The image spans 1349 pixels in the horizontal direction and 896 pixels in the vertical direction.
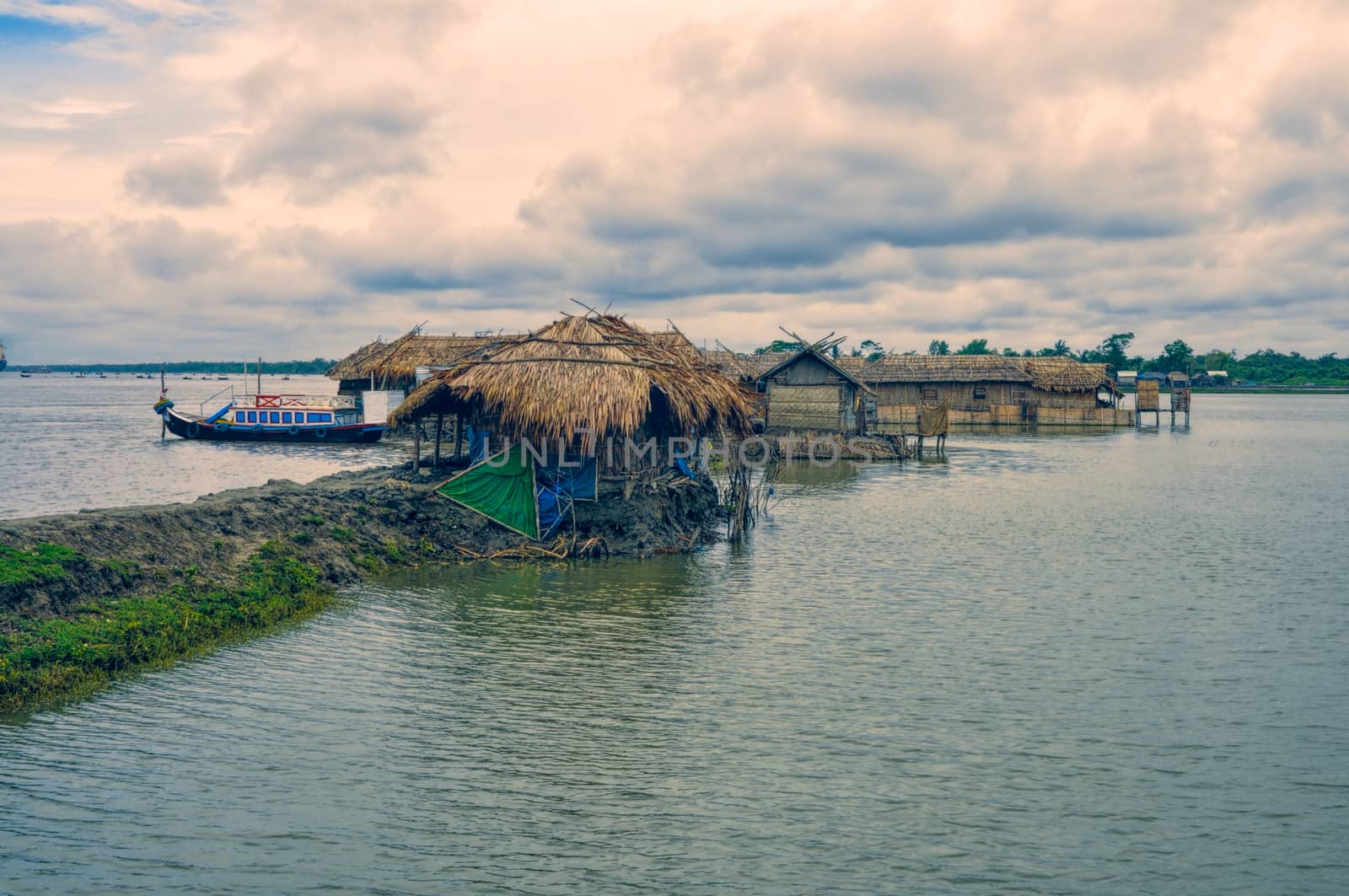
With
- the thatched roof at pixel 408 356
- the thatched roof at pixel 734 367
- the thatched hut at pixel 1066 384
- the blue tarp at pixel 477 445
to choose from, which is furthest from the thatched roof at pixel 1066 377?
the blue tarp at pixel 477 445

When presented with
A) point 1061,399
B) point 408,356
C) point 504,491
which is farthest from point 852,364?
point 504,491

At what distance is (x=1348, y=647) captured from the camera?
1208 centimetres

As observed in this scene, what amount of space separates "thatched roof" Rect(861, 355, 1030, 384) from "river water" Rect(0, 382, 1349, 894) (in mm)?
40135

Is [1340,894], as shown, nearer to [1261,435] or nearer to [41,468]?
[41,468]

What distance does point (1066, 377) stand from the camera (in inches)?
2222

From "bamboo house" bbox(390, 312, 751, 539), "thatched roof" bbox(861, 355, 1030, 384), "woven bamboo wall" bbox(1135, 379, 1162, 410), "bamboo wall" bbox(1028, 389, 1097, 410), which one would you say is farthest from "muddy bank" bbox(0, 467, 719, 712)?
"woven bamboo wall" bbox(1135, 379, 1162, 410)

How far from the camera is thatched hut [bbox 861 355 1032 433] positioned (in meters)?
56.3

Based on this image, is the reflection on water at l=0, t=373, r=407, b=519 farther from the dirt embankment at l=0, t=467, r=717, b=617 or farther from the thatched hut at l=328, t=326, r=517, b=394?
the dirt embankment at l=0, t=467, r=717, b=617

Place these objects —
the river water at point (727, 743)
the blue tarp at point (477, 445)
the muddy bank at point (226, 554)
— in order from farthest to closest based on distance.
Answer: the blue tarp at point (477, 445), the muddy bank at point (226, 554), the river water at point (727, 743)

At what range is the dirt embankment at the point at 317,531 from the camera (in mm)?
11883

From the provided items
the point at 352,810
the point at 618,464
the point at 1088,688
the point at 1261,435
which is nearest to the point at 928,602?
the point at 1088,688

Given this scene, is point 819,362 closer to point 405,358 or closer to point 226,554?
point 405,358

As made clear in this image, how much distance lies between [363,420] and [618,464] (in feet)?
90.7

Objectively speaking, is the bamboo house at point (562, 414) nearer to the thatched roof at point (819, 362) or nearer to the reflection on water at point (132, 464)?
the reflection on water at point (132, 464)
